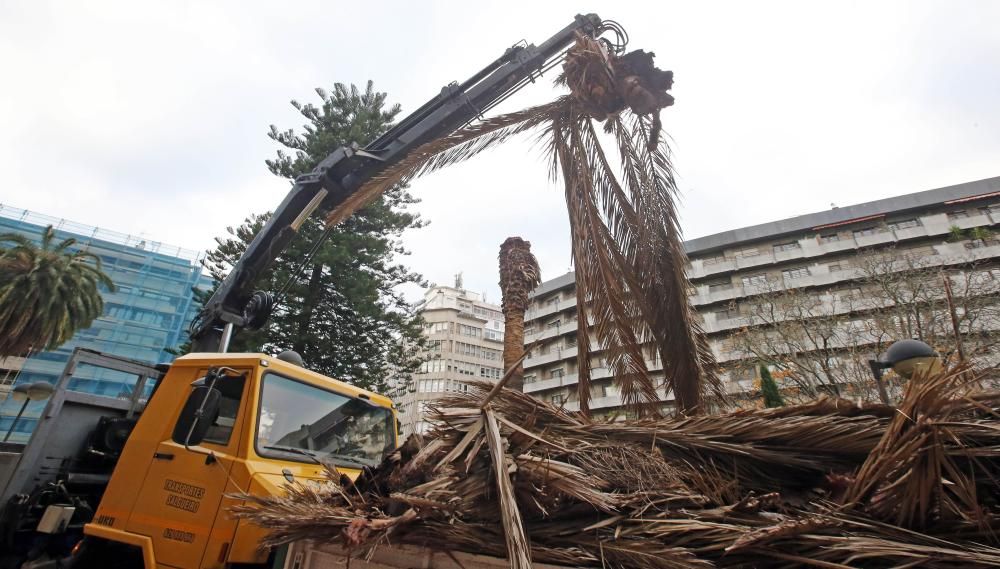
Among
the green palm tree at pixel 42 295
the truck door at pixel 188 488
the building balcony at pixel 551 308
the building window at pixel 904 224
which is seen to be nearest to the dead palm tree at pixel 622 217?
the truck door at pixel 188 488

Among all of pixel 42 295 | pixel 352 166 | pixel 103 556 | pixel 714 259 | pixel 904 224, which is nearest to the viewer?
pixel 103 556

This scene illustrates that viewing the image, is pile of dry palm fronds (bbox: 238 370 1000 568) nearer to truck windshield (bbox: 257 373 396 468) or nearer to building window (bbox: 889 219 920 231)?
truck windshield (bbox: 257 373 396 468)

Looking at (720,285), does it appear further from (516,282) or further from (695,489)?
(695,489)

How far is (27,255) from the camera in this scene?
2238cm

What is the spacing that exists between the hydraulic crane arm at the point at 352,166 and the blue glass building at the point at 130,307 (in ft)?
134

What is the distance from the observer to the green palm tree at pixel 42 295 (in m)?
20.2

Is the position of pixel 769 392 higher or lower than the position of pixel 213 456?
higher

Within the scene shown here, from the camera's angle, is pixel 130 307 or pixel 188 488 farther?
pixel 130 307

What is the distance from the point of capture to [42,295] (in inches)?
839

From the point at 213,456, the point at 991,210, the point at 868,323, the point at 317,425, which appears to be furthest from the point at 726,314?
the point at 213,456

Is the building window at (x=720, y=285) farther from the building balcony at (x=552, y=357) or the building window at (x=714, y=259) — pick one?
the building balcony at (x=552, y=357)

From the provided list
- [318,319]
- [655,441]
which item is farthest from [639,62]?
[318,319]

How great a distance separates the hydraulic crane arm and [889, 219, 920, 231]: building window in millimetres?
35150

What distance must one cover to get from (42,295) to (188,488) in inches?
1066
